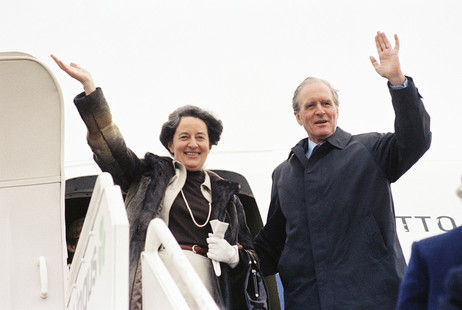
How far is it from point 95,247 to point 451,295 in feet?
4.86

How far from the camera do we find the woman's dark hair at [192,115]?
13.1 ft

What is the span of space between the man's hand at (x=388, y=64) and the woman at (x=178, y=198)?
995mm

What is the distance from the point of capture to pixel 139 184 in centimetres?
365

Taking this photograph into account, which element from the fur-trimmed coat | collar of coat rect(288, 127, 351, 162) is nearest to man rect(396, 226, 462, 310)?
the fur-trimmed coat

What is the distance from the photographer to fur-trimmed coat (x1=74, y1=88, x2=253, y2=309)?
347cm

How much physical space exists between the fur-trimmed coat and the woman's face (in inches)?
4.3

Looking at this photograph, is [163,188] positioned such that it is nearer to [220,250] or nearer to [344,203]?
[220,250]

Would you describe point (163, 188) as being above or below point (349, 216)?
above

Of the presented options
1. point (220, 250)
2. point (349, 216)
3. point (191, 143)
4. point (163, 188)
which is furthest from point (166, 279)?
point (191, 143)

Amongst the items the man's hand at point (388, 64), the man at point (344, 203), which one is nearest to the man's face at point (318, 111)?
the man at point (344, 203)

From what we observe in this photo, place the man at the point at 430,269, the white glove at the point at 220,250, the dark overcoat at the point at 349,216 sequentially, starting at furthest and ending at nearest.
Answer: the white glove at the point at 220,250
the dark overcoat at the point at 349,216
the man at the point at 430,269

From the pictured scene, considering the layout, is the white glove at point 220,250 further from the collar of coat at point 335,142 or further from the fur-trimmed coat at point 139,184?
the collar of coat at point 335,142

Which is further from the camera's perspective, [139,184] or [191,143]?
[191,143]

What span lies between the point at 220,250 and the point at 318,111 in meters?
0.93
